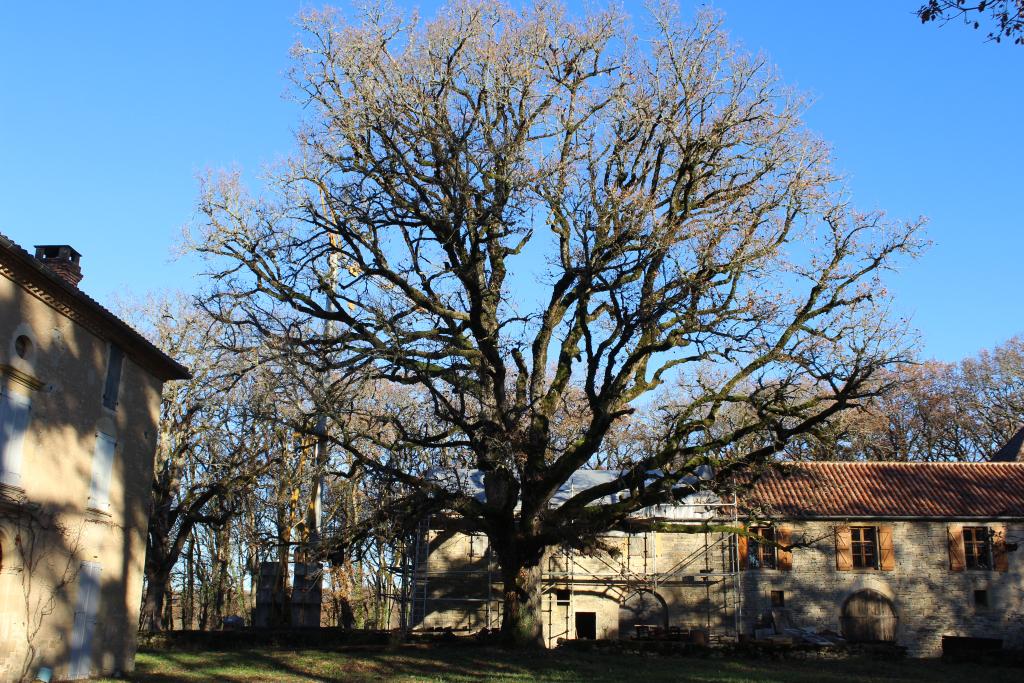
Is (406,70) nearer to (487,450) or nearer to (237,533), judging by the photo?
(487,450)

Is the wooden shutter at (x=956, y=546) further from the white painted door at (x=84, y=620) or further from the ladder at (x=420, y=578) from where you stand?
the white painted door at (x=84, y=620)

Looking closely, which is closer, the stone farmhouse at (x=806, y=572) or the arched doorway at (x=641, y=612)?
the stone farmhouse at (x=806, y=572)

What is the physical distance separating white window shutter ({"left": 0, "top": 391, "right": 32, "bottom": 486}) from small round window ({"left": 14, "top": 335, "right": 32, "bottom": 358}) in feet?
2.43

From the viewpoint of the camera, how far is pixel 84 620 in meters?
19.2

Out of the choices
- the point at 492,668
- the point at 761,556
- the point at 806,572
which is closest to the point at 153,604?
the point at 492,668

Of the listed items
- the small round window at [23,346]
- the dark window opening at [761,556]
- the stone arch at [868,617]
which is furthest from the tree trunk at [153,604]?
the stone arch at [868,617]

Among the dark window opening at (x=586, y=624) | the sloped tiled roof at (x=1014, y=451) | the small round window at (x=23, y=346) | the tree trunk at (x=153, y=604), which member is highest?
the sloped tiled roof at (x=1014, y=451)

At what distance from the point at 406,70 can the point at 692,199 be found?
7.20 metres

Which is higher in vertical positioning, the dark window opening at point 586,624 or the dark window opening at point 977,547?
the dark window opening at point 977,547

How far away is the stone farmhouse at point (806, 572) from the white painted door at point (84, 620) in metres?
14.1

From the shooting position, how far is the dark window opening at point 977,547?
33844mm

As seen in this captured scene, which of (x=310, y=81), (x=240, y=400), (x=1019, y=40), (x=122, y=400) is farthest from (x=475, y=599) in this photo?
(x=1019, y=40)

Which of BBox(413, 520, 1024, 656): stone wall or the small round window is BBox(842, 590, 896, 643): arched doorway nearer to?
BBox(413, 520, 1024, 656): stone wall

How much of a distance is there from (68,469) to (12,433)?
6.91ft
